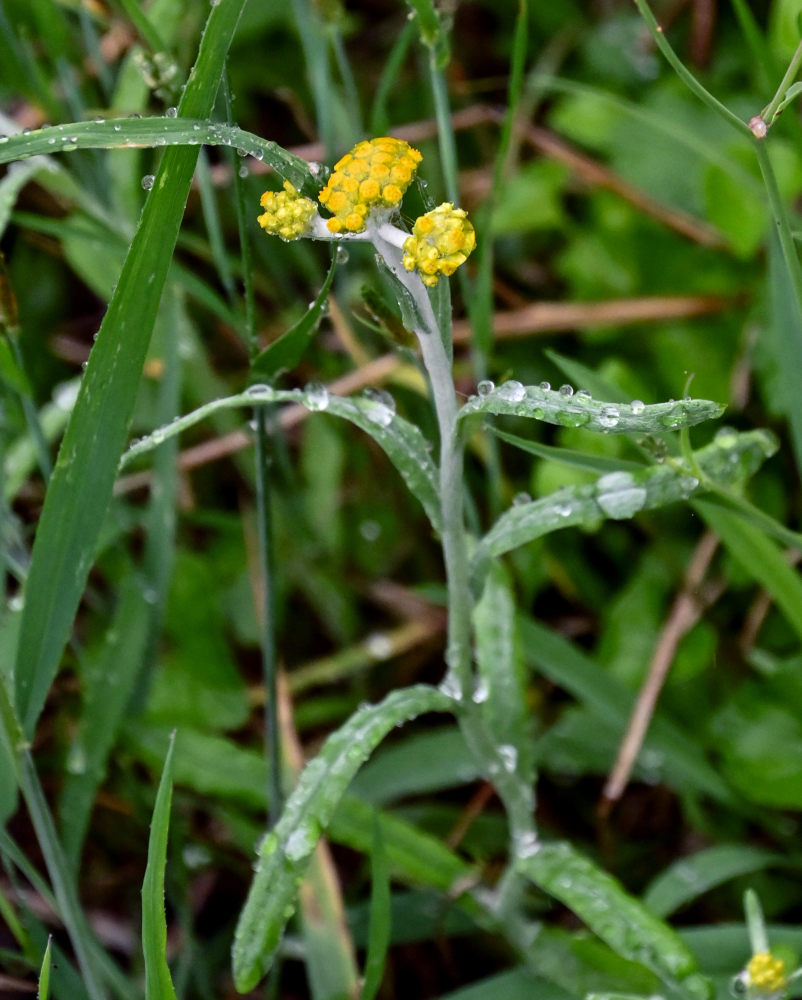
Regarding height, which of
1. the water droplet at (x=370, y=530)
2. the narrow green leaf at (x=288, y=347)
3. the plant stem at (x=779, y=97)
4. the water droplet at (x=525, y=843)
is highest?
the plant stem at (x=779, y=97)

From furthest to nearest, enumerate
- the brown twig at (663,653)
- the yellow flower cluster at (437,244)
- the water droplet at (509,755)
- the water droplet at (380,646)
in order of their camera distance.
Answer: the water droplet at (380,646) → the brown twig at (663,653) → the water droplet at (509,755) → the yellow flower cluster at (437,244)

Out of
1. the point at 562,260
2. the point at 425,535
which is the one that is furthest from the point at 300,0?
the point at 425,535

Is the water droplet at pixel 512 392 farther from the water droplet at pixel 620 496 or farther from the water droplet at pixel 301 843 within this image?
the water droplet at pixel 301 843

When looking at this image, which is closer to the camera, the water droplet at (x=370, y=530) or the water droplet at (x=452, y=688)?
the water droplet at (x=452, y=688)

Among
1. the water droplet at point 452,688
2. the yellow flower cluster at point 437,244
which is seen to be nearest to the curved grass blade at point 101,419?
the yellow flower cluster at point 437,244

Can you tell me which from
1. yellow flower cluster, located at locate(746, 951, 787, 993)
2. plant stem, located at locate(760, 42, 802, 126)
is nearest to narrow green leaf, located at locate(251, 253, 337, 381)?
plant stem, located at locate(760, 42, 802, 126)

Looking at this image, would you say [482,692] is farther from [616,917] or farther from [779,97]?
[779,97]

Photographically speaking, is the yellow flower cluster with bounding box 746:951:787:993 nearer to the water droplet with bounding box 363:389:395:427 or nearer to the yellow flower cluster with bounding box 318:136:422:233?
the water droplet with bounding box 363:389:395:427
